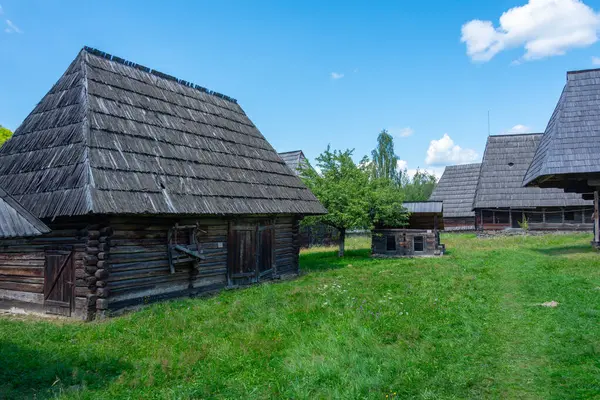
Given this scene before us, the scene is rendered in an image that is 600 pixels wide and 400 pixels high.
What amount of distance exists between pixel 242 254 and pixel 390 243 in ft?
29.9

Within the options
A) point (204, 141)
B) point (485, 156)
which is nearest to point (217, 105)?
point (204, 141)

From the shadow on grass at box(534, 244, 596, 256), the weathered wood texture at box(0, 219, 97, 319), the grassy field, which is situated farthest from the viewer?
the shadow on grass at box(534, 244, 596, 256)

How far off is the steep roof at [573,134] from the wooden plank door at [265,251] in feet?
32.2

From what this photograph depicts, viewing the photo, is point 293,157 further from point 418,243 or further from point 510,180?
point 510,180

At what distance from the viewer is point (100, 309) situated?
875 centimetres

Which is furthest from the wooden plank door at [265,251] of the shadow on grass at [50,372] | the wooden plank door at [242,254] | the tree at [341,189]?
the shadow on grass at [50,372]

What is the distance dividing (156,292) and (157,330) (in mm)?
2632

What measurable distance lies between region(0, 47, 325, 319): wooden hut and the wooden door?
0.09 ft

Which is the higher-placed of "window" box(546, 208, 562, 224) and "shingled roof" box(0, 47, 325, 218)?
"shingled roof" box(0, 47, 325, 218)

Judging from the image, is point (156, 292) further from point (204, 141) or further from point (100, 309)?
point (204, 141)

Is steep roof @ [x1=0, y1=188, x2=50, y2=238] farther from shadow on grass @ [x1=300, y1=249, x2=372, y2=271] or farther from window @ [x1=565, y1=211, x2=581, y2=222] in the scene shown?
window @ [x1=565, y1=211, x2=581, y2=222]

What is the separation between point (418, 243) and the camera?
19422 mm

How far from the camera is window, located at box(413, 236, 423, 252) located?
19375 millimetres

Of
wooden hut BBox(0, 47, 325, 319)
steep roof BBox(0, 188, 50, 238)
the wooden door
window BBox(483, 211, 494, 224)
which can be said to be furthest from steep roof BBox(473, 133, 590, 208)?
steep roof BBox(0, 188, 50, 238)
